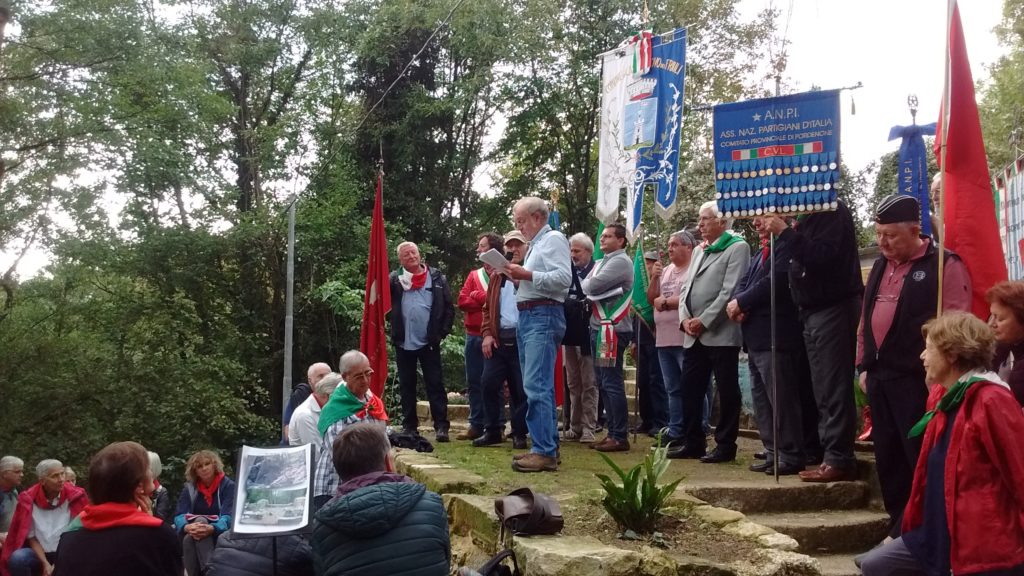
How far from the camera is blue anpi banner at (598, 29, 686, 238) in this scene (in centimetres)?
766

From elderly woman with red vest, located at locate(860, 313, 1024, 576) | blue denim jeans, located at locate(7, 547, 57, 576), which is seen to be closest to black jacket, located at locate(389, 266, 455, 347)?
blue denim jeans, located at locate(7, 547, 57, 576)

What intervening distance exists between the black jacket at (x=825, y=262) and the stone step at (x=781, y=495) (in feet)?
3.66

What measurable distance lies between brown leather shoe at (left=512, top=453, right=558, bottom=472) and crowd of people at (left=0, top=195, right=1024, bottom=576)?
0.01 m

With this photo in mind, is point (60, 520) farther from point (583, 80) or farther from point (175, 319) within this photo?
point (583, 80)

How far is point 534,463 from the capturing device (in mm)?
6227

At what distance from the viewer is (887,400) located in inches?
192

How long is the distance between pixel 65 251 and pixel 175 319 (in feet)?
10.2

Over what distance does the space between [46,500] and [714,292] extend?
22.8 ft

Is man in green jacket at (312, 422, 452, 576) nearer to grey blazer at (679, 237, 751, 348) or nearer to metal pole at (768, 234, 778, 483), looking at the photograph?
metal pole at (768, 234, 778, 483)

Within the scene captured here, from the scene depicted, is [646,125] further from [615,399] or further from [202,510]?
[202,510]

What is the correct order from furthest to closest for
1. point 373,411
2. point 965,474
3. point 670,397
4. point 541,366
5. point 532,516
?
point 670,397
point 541,366
point 373,411
point 532,516
point 965,474

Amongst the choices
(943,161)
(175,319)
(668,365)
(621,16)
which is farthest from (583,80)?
(943,161)

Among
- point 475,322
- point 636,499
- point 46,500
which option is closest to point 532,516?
point 636,499

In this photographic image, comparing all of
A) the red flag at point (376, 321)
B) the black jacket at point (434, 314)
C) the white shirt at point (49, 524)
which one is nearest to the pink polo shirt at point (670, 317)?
the black jacket at point (434, 314)
